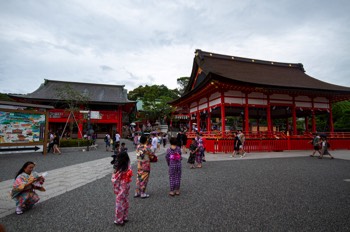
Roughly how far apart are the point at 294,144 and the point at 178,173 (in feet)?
41.0

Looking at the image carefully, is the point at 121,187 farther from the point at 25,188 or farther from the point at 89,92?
the point at 89,92

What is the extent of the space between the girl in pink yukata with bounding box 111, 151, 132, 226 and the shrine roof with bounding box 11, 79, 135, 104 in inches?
862

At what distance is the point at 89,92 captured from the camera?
2873 centimetres

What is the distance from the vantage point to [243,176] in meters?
6.19

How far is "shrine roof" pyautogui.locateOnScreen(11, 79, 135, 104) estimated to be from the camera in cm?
2467

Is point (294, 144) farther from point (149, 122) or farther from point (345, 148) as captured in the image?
point (149, 122)

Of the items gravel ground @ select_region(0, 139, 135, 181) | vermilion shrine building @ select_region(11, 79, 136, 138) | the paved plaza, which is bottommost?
gravel ground @ select_region(0, 139, 135, 181)

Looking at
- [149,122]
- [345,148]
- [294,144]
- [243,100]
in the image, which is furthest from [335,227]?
[149,122]

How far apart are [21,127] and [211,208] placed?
12.4 m

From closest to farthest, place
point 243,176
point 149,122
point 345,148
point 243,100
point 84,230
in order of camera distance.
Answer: point 84,230 < point 243,176 < point 243,100 < point 345,148 < point 149,122

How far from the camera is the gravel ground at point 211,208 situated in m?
2.98

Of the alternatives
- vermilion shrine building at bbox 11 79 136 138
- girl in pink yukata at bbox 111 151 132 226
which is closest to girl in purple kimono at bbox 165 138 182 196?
girl in pink yukata at bbox 111 151 132 226

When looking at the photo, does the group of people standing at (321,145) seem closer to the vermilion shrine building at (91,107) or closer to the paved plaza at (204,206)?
the paved plaza at (204,206)

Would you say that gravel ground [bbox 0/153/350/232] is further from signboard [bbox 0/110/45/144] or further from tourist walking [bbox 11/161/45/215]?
signboard [bbox 0/110/45/144]
